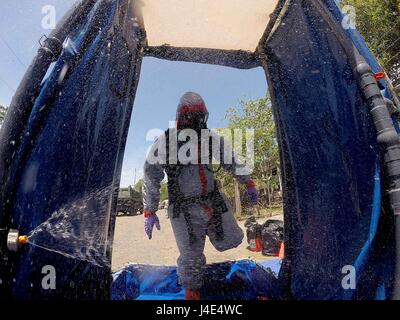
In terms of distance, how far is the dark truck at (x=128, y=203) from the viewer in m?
17.0

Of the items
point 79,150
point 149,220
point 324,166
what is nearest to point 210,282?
point 149,220

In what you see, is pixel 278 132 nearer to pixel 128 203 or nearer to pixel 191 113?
pixel 191 113

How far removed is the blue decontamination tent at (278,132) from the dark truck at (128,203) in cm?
1496

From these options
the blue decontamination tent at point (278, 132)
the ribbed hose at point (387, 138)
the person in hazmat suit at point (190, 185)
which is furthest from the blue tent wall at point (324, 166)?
the person in hazmat suit at point (190, 185)

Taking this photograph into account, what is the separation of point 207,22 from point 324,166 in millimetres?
1519

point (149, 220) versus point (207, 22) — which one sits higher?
point (207, 22)

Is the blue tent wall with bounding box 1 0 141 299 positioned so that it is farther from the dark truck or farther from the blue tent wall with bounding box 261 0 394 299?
the dark truck

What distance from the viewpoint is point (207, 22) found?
2.38m

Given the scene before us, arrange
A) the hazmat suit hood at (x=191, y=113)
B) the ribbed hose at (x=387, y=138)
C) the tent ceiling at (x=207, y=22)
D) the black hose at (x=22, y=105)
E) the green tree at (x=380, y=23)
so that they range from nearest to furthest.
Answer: the ribbed hose at (x=387, y=138) → the black hose at (x=22, y=105) → the tent ceiling at (x=207, y=22) → the hazmat suit hood at (x=191, y=113) → the green tree at (x=380, y=23)

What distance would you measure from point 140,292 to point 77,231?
102 cm

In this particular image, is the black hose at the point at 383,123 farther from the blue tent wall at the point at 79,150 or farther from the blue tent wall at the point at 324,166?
the blue tent wall at the point at 79,150

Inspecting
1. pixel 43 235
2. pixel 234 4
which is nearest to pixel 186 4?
pixel 234 4

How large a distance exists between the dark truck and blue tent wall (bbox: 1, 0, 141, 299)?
49.6 ft

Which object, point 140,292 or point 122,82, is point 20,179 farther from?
point 140,292
